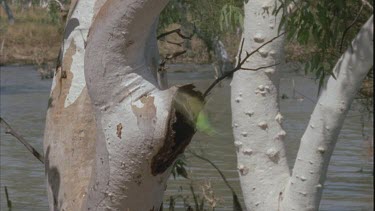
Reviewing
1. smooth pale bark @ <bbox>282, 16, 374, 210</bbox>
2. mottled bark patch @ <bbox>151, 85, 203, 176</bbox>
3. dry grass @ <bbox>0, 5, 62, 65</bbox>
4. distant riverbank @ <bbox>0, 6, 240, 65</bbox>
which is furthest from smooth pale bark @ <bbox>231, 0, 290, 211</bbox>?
dry grass @ <bbox>0, 5, 62, 65</bbox>

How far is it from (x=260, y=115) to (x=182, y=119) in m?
1.61

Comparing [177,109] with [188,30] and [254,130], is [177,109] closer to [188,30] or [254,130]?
[254,130]

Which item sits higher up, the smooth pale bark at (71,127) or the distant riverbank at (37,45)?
the smooth pale bark at (71,127)

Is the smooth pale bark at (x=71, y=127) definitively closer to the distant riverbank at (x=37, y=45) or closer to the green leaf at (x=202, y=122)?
the green leaf at (x=202, y=122)

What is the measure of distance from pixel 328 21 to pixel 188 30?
1528 centimetres

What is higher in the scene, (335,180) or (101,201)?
(101,201)

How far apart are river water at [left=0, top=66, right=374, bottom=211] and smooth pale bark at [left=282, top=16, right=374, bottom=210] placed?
1.37m

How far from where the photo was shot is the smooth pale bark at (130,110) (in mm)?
3359

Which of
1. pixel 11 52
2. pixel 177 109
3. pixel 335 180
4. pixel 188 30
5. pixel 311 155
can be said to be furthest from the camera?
pixel 11 52

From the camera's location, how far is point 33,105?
1822cm

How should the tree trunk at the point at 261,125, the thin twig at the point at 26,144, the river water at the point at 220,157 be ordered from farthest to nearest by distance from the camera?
the river water at the point at 220,157, the tree trunk at the point at 261,125, the thin twig at the point at 26,144

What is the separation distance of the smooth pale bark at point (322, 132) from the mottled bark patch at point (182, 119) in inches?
20.4

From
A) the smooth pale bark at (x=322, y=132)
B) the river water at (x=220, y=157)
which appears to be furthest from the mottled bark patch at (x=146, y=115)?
the river water at (x=220, y=157)

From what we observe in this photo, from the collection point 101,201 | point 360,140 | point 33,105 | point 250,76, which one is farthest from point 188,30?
point 101,201
